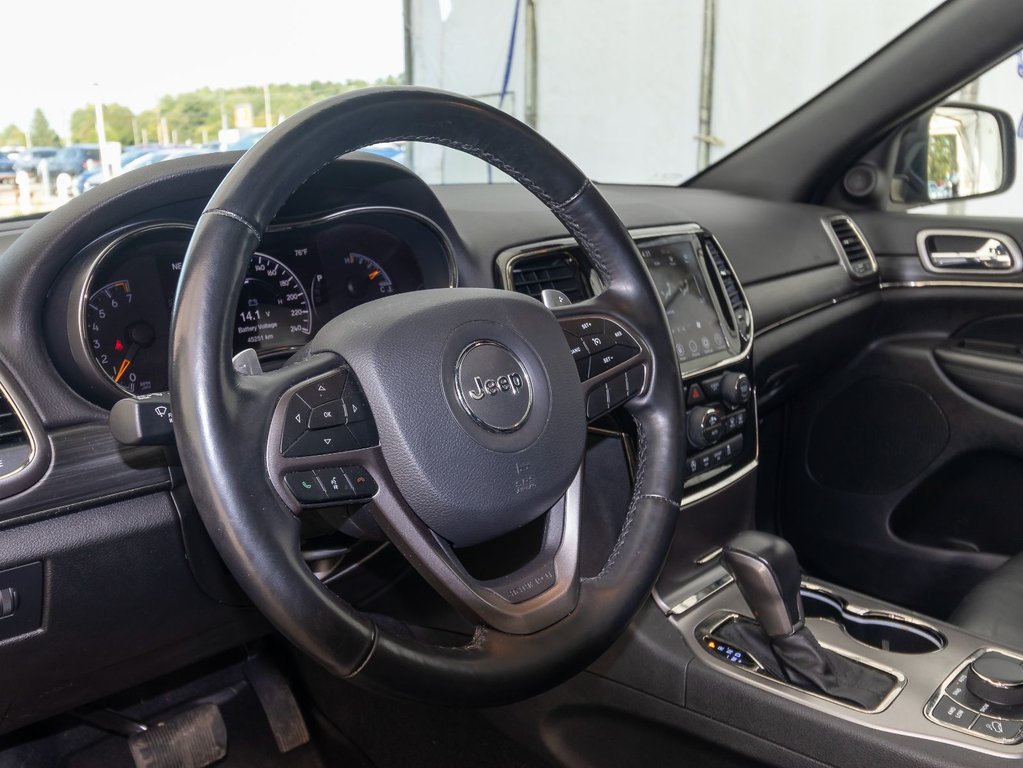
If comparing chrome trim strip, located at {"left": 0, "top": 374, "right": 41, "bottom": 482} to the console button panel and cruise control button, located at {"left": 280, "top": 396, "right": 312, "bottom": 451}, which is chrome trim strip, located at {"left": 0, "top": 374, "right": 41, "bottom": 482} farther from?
the console button panel

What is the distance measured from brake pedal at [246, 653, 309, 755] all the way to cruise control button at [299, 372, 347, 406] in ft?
3.83

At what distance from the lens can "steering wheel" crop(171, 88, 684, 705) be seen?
775mm

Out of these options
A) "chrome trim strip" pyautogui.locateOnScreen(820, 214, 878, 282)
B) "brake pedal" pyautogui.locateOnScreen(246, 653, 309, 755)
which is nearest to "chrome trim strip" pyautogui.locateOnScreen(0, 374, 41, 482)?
"brake pedal" pyautogui.locateOnScreen(246, 653, 309, 755)

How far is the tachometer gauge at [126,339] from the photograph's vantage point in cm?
110

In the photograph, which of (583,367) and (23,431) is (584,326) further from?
(23,431)

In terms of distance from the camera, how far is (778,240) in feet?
6.79

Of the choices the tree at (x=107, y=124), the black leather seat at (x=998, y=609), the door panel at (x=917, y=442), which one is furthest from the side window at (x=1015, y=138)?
the tree at (x=107, y=124)

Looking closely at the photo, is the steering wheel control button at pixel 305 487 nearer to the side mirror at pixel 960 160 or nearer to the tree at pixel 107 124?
the tree at pixel 107 124

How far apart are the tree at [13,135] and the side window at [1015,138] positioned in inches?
73.4

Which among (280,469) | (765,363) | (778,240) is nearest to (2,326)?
(280,469)

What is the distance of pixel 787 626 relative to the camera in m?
1.31

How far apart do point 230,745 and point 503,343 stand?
3.90 ft

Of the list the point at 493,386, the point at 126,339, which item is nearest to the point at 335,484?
the point at 493,386

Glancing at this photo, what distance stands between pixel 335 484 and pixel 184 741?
111 centimetres
